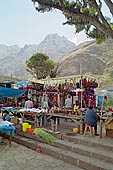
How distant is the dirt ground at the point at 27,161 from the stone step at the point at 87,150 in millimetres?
628

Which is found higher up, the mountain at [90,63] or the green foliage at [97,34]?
the mountain at [90,63]

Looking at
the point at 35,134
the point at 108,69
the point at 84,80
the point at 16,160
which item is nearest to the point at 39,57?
the point at 108,69

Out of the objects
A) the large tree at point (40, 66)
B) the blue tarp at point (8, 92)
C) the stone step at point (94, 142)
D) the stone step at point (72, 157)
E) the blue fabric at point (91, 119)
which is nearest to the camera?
the stone step at point (72, 157)

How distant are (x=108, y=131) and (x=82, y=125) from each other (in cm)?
108

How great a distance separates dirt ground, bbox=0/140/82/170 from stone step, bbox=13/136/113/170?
16 cm

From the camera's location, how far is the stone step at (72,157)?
480 centimetres

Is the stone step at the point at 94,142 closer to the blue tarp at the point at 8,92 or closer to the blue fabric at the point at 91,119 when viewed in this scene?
the blue fabric at the point at 91,119

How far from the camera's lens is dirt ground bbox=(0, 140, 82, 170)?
511cm

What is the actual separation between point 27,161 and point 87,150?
193 centimetres

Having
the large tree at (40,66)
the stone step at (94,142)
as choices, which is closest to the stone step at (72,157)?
the stone step at (94,142)

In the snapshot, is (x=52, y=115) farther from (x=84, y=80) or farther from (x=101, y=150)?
(x=101, y=150)

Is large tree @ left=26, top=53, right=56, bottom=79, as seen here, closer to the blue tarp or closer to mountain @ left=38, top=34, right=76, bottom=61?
the blue tarp

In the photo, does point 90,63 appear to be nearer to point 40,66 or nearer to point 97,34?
point 40,66

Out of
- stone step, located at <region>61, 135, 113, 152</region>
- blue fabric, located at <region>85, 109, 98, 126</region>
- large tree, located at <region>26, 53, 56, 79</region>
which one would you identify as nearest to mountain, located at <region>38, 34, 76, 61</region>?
large tree, located at <region>26, 53, 56, 79</region>
